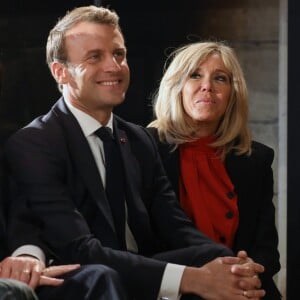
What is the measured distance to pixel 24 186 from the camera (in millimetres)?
1897

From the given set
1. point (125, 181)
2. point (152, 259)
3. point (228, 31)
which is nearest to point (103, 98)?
point (125, 181)

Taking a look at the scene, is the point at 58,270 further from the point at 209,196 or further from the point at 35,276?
the point at 209,196

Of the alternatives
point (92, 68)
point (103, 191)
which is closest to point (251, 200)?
point (103, 191)

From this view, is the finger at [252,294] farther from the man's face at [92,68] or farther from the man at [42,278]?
the man's face at [92,68]

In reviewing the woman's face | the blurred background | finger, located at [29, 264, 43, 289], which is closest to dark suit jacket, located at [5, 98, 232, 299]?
finger, located at [29, 264, 43, 289]

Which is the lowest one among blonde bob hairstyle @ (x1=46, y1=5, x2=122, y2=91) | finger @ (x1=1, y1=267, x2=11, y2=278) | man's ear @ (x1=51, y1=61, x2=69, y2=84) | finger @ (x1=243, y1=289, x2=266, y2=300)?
finger @ (x1=243, y1=289, x2=266, y2=300)

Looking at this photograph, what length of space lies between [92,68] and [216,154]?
467 millimetres

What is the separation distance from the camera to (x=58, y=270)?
175cm

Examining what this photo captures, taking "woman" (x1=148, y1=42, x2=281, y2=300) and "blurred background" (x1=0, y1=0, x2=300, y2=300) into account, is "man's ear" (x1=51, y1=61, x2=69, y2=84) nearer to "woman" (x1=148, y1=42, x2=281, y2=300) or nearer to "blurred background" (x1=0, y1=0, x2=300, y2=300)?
"woman" (x1=148, y1=42, x2=281, y2=300)

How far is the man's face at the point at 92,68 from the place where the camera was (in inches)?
78.3

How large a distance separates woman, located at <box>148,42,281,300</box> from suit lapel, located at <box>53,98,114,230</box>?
1.12 feet

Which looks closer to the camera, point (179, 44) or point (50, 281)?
point (50, 281)

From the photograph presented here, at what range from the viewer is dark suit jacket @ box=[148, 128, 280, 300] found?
218cm

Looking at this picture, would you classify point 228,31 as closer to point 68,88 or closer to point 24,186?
point 68,88
